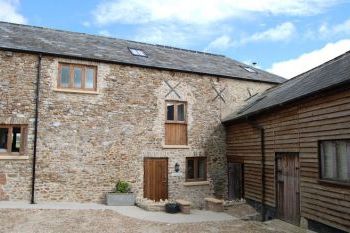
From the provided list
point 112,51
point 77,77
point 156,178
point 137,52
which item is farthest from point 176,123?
point 77,77

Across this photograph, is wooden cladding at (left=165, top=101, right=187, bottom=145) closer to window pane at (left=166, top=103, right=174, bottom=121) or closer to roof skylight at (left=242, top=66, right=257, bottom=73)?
window pane at (left=166, top=103, right=174, bottom=121)

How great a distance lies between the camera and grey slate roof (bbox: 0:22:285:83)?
1435cm

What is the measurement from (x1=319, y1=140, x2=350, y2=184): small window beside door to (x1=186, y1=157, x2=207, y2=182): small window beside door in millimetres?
7258

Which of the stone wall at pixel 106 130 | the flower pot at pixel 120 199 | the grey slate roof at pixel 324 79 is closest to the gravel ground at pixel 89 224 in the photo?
the flower pot at pixel 120 199

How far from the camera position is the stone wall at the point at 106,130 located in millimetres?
13328

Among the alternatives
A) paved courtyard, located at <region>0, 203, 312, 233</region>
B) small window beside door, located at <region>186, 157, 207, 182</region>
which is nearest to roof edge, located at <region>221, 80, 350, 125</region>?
small window beside door, located at <region>186, 157, 207, 182</region>

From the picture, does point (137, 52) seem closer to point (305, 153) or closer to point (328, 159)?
point (305, 153)

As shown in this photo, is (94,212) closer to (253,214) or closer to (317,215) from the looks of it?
(253,214)

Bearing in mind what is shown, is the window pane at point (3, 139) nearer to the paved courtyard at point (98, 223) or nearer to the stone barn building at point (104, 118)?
the stone barn building at point (104, 118)

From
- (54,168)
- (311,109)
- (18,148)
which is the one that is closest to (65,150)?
(54,168)

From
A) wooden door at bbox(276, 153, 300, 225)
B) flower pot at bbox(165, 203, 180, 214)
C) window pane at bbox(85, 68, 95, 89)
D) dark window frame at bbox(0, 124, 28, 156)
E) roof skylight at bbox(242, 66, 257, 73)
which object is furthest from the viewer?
roof skylight at bbox(242, 66, 257, 73)

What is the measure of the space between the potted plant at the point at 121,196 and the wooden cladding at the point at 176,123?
111 inches

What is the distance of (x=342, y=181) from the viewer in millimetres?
9070

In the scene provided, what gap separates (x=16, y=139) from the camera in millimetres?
13320
